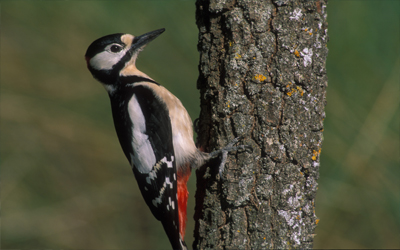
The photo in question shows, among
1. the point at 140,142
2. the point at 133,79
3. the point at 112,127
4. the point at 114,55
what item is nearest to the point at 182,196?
the point at 140,142

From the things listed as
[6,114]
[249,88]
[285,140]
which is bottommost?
[6,114]

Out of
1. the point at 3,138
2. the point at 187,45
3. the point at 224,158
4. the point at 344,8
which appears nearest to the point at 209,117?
the point at 224,158

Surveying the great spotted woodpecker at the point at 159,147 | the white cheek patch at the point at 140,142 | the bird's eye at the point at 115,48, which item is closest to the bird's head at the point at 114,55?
the bird's eye at the point at 115,48

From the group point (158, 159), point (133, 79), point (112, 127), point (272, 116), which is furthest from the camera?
point (112, 127)

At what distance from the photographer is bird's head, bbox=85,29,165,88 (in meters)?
2.13

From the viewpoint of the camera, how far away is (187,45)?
8.97ft

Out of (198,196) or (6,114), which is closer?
(198,196)

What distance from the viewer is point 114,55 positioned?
7.07ft

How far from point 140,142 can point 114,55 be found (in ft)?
1.92

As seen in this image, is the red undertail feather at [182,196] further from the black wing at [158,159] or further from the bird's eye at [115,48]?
the bird's eye at [115,48]

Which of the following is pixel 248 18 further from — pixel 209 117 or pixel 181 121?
pixel 181 121

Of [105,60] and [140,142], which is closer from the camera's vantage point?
[140,142]

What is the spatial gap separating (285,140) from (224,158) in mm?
274

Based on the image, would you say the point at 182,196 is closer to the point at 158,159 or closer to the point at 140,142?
the point at 158,159
